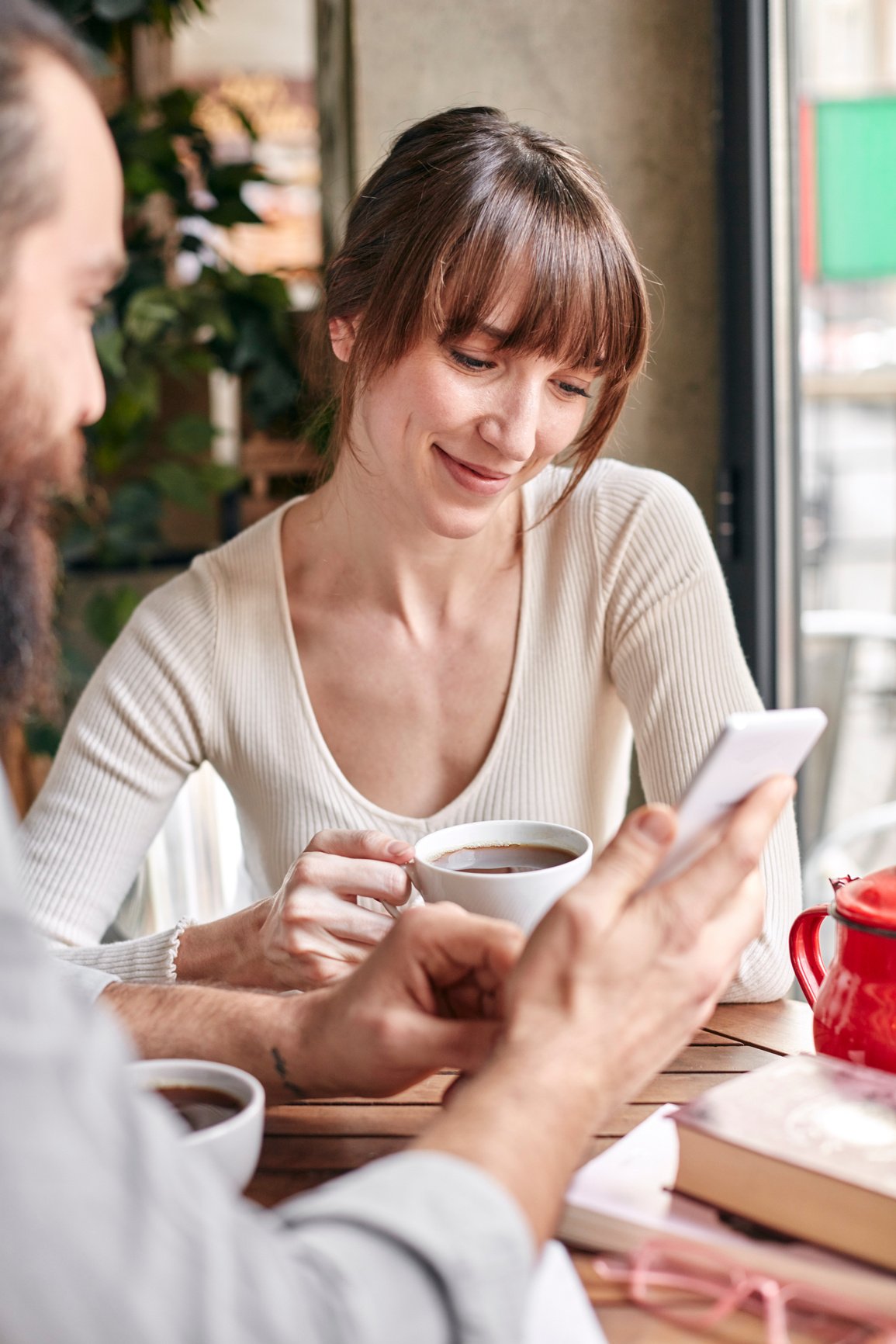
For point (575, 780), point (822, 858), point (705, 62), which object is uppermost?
point (705, 62)

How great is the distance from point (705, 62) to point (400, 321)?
3.99 feet

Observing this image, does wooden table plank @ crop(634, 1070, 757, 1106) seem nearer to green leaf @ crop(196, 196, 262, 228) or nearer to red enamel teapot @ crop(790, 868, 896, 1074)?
red enamel teapot @ crop(790, 868, 896, 1074)

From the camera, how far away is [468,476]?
4.17 ft

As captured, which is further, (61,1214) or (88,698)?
(88,698)

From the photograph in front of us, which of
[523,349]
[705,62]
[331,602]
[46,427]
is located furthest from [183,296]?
[46,427]

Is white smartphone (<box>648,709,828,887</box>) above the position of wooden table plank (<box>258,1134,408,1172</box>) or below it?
above

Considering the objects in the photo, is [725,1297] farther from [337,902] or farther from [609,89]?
[609,89]

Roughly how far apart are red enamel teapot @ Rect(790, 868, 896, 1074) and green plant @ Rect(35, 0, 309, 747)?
6.62 ft

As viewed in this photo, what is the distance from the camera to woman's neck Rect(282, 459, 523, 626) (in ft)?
4.65

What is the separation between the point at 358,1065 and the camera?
2.53 feet

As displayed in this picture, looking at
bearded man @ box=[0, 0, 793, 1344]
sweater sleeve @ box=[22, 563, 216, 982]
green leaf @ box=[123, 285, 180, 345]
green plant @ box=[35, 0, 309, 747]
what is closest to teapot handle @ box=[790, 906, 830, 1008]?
bearded man @ box=[0, 0, 793, 1344]

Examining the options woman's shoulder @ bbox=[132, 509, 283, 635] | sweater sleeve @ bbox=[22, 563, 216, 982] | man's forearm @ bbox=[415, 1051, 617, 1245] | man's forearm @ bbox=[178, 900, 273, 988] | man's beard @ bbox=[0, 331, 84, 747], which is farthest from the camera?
woman's shoulder @ bbox=[132, 509, 283, 635]

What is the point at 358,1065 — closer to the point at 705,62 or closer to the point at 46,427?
the point at 46,427

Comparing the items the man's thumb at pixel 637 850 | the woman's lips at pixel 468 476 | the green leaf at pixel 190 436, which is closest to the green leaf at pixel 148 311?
the green leaf at pixel 190 436
